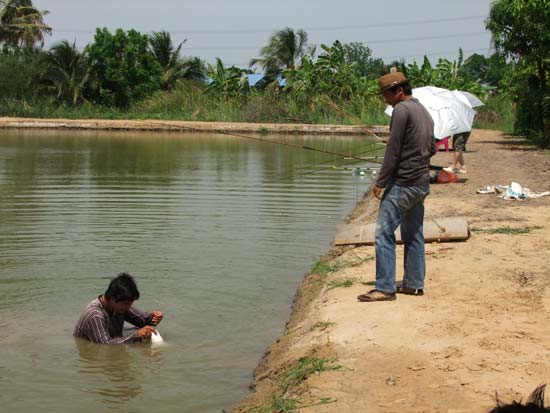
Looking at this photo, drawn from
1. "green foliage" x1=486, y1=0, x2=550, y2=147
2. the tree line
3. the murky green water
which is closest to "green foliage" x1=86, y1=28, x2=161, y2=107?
the tree line

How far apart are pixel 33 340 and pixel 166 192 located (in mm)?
10424

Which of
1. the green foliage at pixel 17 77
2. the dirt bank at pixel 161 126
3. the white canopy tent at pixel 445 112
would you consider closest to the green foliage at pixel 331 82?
the dirt bank at pixel 161 126

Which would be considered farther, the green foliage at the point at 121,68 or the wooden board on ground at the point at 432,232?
the green foliage at the point at 121,68

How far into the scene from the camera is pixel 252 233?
13406mm

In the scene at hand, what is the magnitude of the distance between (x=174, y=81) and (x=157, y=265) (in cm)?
4495

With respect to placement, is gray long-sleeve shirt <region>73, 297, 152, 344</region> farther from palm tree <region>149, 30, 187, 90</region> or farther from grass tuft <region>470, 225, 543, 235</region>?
palm tree <region>149, 30, 187, 90</region>

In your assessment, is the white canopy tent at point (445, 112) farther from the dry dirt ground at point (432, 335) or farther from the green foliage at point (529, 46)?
the green foliage at point (529, 46)

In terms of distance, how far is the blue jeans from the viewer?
693 centimetres

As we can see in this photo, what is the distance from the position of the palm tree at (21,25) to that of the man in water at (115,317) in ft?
153

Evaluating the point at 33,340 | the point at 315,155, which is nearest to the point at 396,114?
the point at 33,340

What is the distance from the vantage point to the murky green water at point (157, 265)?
6.68 m

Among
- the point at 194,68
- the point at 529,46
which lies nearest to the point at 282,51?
the point at 194,68

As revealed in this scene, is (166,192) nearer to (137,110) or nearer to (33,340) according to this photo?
(33,340)

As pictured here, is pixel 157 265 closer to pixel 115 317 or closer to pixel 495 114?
pixel 115 317
